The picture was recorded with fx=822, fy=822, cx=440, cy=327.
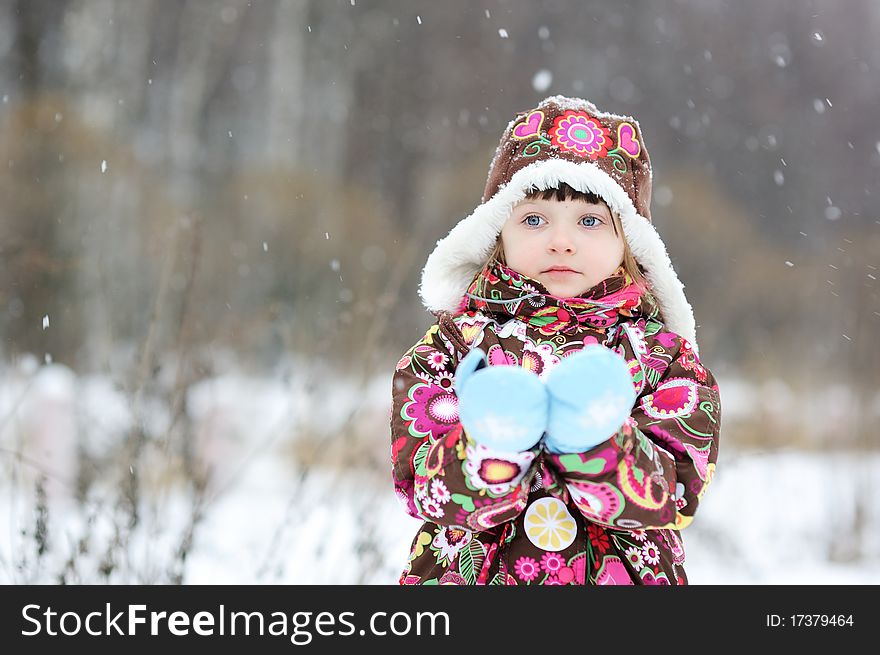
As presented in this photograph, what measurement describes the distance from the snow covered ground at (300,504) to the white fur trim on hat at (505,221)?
45.8 inches

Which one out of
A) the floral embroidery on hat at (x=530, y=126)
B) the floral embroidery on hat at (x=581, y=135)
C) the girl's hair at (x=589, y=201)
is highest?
the floral embroidery on hat at (x=530, y=126)

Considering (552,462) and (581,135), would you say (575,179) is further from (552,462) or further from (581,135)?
(552,462)

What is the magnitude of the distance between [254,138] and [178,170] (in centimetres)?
94

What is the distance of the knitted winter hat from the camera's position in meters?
1.40

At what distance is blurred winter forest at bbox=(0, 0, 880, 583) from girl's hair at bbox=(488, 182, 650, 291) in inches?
70.2

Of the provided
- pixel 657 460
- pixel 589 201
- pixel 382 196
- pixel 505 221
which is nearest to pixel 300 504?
pixel 505 221

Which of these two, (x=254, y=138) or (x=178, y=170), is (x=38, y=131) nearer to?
(x=178, y=170)

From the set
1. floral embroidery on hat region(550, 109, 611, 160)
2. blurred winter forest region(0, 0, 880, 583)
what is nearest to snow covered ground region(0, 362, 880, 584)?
blurred winter forest region(0, 0, 880, 583)

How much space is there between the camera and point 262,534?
404 cm

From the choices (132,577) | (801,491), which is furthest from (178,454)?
(801,491)

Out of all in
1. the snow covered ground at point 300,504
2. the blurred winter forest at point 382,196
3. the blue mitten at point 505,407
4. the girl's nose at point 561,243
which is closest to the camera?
the blue mitten at point 505,407

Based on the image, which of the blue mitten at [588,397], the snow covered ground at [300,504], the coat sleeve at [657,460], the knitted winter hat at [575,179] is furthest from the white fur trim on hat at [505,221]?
the snow covered ground at [300,504]

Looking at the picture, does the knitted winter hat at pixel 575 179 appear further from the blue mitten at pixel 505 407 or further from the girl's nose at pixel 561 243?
the blue mitten at pixel 505 407

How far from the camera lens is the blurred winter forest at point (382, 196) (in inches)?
170
